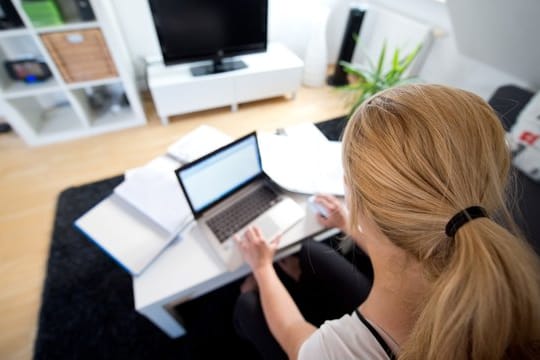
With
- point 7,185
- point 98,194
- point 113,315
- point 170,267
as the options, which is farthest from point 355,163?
point 7,185

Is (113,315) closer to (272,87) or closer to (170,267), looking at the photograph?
(170,267)

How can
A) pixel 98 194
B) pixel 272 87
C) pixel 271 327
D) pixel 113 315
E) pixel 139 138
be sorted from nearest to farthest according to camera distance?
pixel 271 327 → pixel 113 315 → pixel 98 194 → pixel 139 138 → pixel 272 87

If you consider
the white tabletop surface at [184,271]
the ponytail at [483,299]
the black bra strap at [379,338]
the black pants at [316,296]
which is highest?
the ponytail at [483,299]

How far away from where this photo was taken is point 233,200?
0.81 m

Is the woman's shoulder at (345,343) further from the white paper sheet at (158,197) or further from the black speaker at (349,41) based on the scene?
the black speaker at (349,41)

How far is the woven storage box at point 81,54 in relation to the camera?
1.57m

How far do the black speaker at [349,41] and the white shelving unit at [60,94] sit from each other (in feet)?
6.40

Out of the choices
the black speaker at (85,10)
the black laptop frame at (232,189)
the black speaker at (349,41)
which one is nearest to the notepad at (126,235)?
the black laptop frame at (232,189)

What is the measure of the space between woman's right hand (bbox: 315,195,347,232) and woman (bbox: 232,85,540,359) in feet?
0.90

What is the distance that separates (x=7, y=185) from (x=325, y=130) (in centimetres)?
232

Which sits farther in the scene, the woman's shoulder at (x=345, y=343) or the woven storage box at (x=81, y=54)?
the woven storage box at (x=81, y=54)

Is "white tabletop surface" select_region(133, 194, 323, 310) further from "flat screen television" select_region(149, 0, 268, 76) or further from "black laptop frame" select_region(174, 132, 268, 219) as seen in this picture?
"flat screen television" select_region(149, 0, 268, 76)

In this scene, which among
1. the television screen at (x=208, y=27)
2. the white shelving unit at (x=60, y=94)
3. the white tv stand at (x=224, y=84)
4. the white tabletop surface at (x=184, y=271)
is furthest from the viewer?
the white tv stand at (x=224, y=84)

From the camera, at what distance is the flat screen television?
171 centimetres
